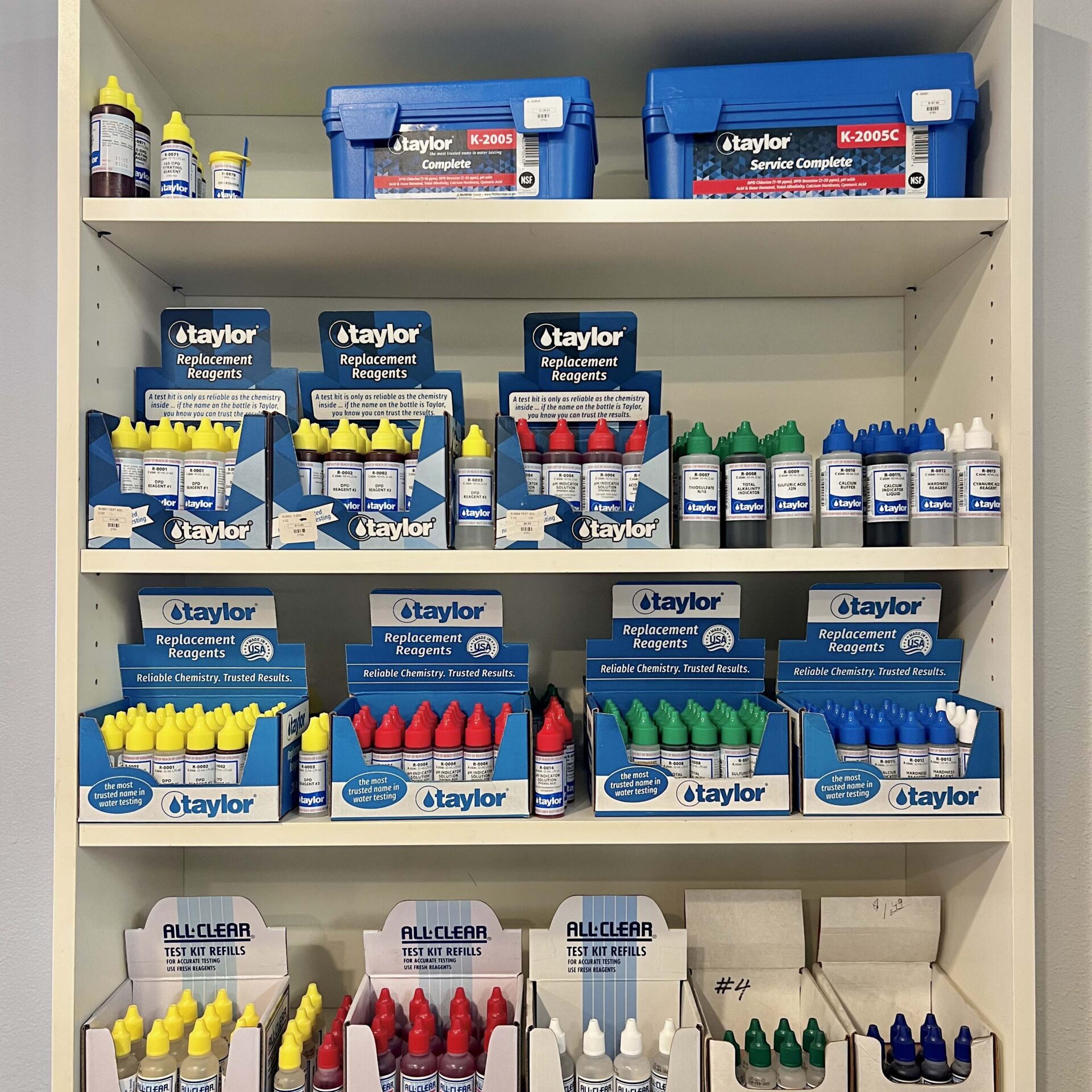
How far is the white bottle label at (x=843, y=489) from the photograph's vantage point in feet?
3.76

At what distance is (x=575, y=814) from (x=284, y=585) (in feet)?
2.06

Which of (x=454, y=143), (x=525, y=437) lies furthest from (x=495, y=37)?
(x=525, y=437)

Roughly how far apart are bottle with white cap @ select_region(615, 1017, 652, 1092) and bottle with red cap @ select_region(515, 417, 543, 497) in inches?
28.0

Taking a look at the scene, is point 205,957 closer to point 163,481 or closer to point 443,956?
point 443,956

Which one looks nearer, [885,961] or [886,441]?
[886,441]

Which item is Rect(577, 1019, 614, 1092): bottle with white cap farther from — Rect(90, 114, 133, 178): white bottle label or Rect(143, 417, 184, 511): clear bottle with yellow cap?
Rect(90, 114, 133, 178): white bottle label

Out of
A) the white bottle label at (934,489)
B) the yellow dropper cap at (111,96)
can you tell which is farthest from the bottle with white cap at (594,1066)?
the yellow dropper cap at (111,96)

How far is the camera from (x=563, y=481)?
117 centimetres

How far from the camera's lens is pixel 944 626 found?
1369 millimetres

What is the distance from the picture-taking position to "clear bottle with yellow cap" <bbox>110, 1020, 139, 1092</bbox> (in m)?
1.10

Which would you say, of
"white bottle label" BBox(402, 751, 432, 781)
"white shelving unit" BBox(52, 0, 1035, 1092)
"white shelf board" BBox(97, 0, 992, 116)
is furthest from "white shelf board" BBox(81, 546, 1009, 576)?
"white shelf board" BBox(97, 0, 992, 116)

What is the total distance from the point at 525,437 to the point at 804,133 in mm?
559

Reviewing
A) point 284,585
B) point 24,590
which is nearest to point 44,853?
point 24,590

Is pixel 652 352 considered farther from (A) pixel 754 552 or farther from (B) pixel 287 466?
(B) pixel 287 466
